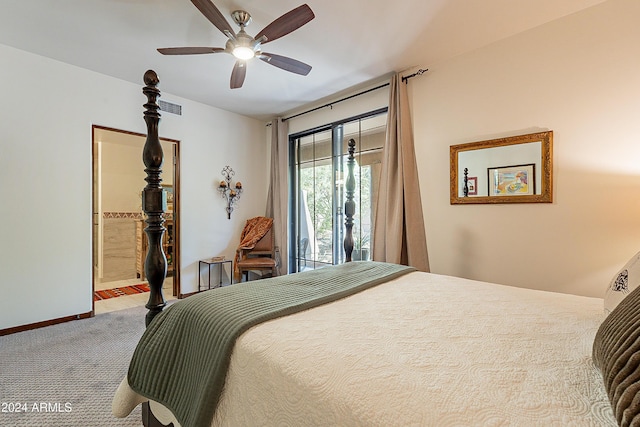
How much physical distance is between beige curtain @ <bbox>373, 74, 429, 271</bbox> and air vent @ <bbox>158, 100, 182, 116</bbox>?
2.76 meters

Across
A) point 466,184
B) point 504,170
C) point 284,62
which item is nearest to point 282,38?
point 284,62

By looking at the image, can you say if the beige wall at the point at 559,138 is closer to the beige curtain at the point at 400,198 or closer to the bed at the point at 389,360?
the beige curtain at the point at 400,198

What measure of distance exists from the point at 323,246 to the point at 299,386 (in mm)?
3381

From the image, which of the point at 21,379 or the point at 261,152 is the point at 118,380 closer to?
the point at 21,379

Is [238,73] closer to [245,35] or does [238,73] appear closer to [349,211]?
[245,35]

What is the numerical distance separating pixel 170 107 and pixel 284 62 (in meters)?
2.11

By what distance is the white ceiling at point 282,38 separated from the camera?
2156 millimetres

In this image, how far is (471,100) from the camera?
275 centimetres

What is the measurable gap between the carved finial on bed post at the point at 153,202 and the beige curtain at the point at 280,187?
289 centimetres

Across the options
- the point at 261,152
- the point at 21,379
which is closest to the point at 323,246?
the point at 261,152

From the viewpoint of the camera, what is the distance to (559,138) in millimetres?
2305

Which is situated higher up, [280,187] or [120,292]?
[280,187]

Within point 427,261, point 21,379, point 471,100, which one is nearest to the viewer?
point 21,379

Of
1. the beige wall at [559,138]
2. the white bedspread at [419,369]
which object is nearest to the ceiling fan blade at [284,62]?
the beige wall at [559,138]
